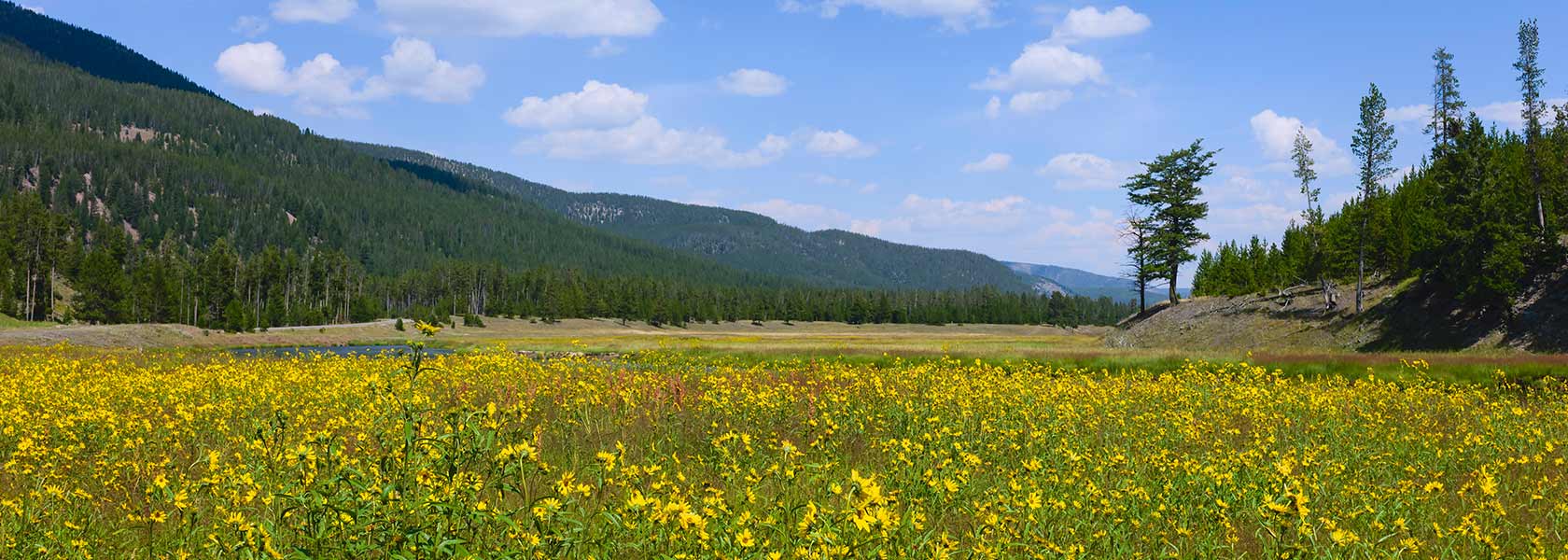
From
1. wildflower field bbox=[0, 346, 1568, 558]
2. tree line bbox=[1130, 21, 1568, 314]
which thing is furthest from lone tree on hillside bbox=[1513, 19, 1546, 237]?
wildflower field bbox=[0, 346, 1568, 558]

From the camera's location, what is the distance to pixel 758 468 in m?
7.93

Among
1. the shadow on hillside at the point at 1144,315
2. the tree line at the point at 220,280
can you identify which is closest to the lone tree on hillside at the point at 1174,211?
the shadow on hillside at the point at 1144,315

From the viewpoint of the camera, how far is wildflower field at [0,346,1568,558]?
408cm

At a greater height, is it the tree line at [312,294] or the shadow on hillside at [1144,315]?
the tree line at [312,294]

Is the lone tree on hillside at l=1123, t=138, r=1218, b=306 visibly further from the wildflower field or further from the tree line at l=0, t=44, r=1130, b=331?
the tree line at l=0, t=44, r=1130, b=331

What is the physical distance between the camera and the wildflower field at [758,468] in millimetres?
4082

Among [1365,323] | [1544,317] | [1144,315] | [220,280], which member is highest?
[220,280]

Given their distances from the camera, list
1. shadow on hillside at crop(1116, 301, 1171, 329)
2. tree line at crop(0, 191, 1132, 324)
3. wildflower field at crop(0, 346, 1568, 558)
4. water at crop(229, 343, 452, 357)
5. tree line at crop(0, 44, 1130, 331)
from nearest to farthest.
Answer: wildflower field at crop(0, 346, 1568, 558) < water at crop(229, 343, 452, 357) < shadow on hillside at crop(1116, 301, 1171, 329) < tree line at crop(0, 191, 1132, 324) < tree line at crop(0, 44, 1130, 331)

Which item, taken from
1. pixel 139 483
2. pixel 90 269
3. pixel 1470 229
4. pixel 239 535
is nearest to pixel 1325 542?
pixel 239 535

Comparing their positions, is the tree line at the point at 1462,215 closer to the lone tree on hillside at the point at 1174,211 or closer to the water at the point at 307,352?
the lone tree on hillside at the point at 1174,211

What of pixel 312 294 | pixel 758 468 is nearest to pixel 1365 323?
pixel 758 468

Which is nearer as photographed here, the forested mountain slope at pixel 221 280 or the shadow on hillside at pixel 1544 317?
the shadow on hillside at pixel 1544 317

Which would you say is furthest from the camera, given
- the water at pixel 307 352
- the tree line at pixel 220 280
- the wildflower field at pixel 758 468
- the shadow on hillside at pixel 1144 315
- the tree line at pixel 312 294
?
the tree line at pixel 220 280

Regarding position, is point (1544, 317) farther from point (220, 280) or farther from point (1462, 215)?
point (220, 280)
